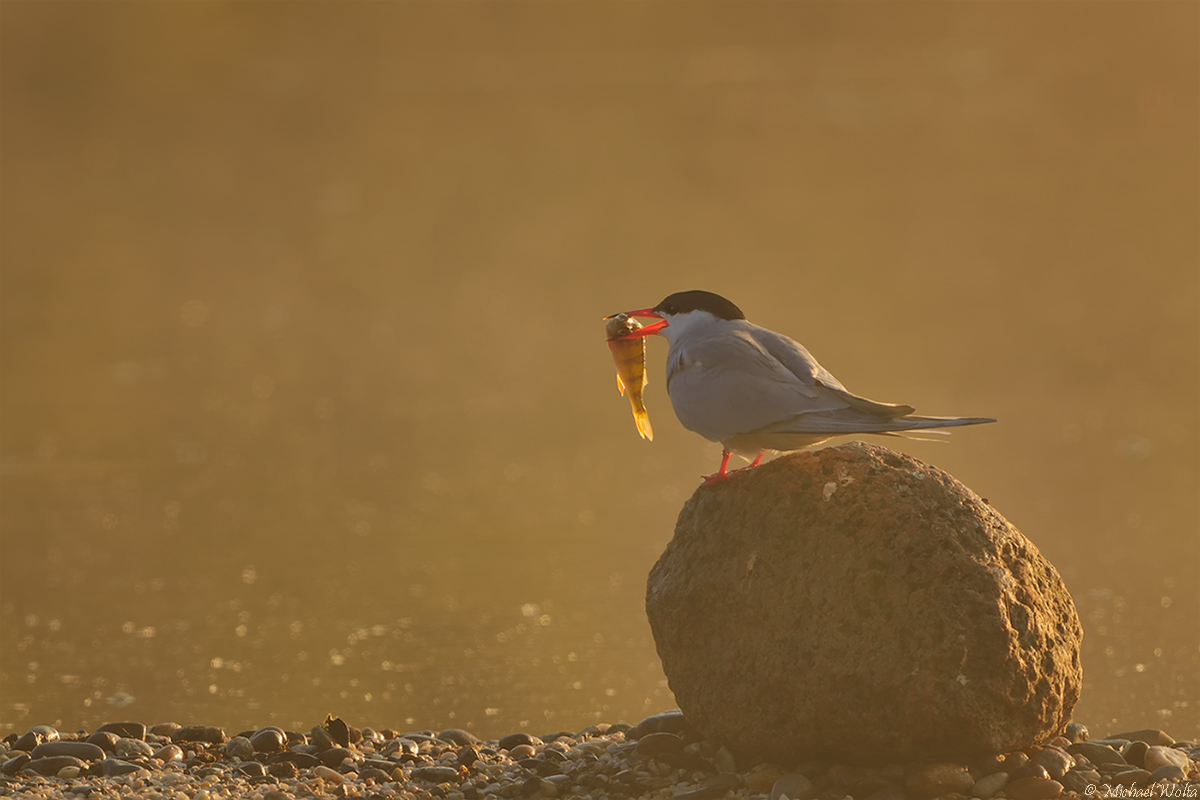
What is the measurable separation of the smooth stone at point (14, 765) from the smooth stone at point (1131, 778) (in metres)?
3.03

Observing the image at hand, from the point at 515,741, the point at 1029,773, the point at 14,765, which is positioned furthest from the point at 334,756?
the point at 1029,773

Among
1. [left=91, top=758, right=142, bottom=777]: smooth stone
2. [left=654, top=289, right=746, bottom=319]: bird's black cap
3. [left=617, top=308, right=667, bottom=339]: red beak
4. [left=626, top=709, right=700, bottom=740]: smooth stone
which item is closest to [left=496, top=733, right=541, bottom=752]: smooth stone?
[left=626, top=709, right=700, bottom=740]: smooth stone

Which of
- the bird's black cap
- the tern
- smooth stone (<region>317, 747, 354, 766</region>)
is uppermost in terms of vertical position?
the bird's black cap

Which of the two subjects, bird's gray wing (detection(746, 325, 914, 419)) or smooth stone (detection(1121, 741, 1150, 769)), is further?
smooth stone (detection(1121, 741, 1150, 769))

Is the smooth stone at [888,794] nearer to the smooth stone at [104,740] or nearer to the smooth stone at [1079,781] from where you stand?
the smooth stone at [1079,781]

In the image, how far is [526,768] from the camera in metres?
3.78

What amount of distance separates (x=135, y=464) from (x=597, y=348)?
3968 mm

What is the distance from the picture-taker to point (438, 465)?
8.03 m

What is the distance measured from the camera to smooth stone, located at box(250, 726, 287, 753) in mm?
3955

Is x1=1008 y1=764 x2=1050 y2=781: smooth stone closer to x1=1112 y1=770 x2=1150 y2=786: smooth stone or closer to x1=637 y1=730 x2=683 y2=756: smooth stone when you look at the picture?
x1=1112 y1=770 x2=1150 y2=786: smooth stone

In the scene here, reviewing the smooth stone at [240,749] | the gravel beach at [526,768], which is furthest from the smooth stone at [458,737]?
the smooth stone at [240,749]

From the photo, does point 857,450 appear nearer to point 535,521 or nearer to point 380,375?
point 535,521

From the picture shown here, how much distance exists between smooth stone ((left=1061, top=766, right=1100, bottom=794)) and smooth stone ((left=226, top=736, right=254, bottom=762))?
2300mm

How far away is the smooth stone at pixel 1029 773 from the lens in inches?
136
